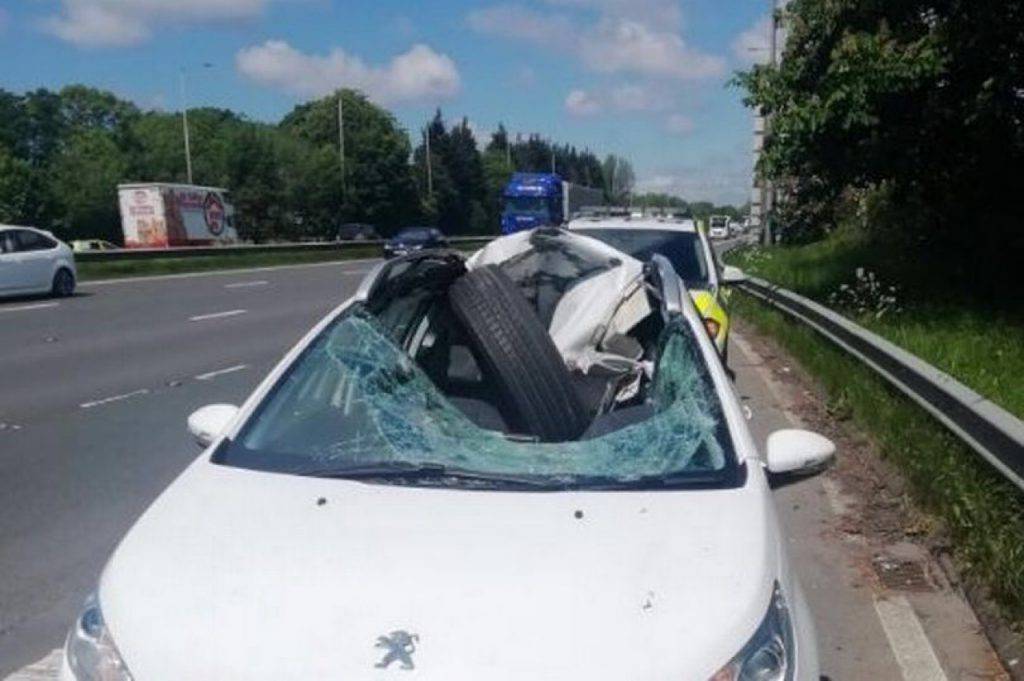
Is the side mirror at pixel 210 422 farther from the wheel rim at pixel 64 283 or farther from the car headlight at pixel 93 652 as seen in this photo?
the wheel rim at pixel 64 283

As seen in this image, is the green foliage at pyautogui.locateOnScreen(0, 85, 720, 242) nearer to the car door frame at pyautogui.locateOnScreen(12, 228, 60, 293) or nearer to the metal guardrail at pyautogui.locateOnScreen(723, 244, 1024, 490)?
the car door frame at pyautogui.locateOnScreen(12, 228, 60, 293)

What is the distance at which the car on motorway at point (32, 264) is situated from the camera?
71.4 ft

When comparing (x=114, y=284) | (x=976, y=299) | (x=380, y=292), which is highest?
(x=380, y=292)

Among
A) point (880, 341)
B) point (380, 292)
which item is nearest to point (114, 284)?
point (880, 341)

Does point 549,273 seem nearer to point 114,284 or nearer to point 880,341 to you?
point 880,341

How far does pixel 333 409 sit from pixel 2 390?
8065 millimetres

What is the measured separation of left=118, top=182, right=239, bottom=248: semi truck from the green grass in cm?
4071

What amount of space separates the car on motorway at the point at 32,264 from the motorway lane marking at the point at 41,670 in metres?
19.0

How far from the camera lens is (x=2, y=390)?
10.8m

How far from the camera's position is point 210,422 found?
13.3 feet

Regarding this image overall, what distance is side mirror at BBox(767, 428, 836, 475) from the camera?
3.76 m

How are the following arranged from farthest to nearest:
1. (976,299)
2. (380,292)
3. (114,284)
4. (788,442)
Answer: (114,284) < (976,299) < (380,292) < (788,442)

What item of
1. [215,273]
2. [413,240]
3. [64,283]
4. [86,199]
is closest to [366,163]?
[86,199]

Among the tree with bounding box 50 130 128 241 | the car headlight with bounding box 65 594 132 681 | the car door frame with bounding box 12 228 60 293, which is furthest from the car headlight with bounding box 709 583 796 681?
the tree with bounding box 50 130 128 241
